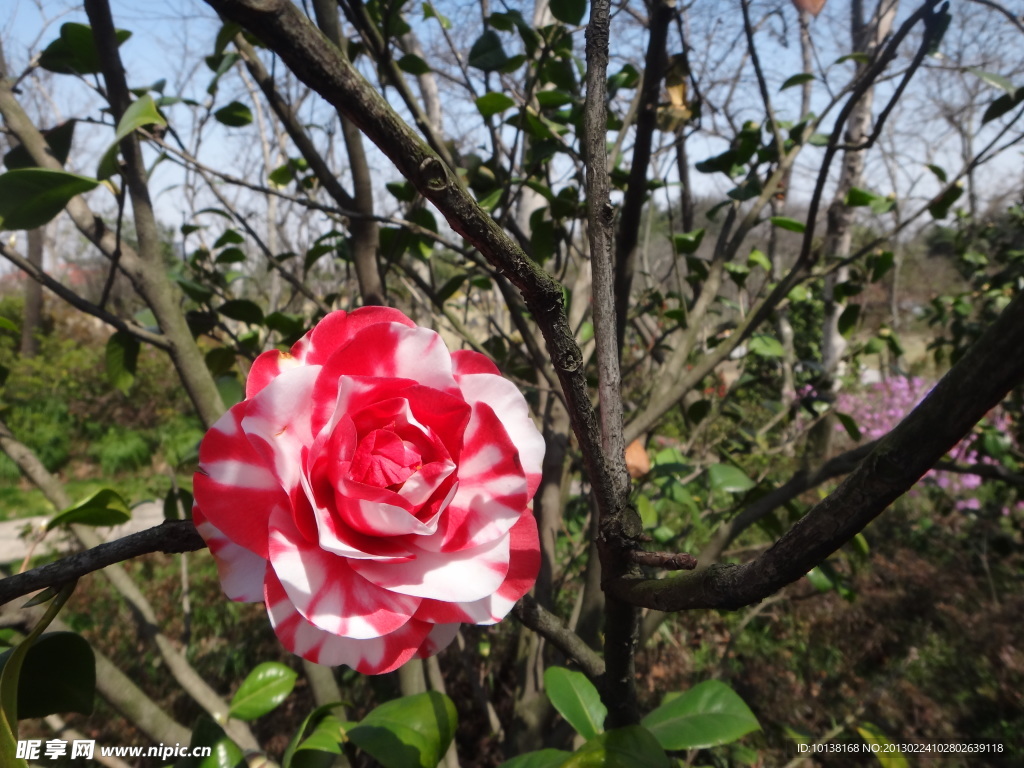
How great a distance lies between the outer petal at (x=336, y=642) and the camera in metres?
0.36

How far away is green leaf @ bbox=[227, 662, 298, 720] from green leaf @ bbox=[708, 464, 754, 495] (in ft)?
2.91

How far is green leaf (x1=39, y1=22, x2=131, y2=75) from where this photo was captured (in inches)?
33.8

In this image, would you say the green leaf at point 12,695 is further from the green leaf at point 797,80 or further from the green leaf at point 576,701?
the green leaf at point 797,80

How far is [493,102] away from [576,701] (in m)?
0.92

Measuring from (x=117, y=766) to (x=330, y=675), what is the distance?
324 mm

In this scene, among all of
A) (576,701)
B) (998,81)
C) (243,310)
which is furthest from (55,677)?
(998,81)

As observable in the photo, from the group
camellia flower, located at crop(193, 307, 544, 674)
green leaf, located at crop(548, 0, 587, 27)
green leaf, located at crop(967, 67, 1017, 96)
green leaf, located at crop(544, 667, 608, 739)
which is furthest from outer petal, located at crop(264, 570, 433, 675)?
green leaf, located at crop(967, 67, 1017, 96)

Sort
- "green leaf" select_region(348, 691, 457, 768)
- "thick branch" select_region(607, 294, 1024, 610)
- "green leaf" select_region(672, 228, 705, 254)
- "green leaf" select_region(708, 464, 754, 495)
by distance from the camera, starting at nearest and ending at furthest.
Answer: "thick branch" select_region(607, 294, 1024, 610) < "green leaf" select_region(348, 691, 457, 768) < "green leaf" select_region(708, 464, 754, 495) < "green leaf" select_region(672, 228, 705, 254)

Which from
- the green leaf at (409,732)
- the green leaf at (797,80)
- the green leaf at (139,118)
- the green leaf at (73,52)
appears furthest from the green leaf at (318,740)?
the green leaf at (797,80)

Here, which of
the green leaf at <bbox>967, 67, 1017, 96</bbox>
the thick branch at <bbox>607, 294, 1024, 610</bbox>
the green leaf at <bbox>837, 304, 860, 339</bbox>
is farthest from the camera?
the green leaf at <bbox>837, 304, 860, 339</bbox>

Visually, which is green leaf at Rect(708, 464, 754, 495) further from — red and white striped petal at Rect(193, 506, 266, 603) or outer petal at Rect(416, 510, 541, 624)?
red and white striped petal at Rect(193, 506, 266, 603)

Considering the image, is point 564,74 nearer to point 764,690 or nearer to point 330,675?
point 330,675

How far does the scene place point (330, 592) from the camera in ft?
1.17

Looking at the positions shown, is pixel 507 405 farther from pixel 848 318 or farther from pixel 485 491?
pixel 848 318
